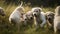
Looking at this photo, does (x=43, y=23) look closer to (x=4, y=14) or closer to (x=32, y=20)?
(x=32, y=20)

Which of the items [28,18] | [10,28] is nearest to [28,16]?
[28,18]

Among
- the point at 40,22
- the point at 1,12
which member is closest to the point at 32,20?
the point at 40,22

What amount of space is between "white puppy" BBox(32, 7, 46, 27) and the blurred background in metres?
0.05

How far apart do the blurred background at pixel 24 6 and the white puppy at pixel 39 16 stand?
45mm

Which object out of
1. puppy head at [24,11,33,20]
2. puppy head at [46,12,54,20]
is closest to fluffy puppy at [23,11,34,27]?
puppy head at [24,11,33,20]

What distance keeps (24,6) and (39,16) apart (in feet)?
0.54

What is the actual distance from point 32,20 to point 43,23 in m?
0.11

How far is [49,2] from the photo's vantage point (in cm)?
350

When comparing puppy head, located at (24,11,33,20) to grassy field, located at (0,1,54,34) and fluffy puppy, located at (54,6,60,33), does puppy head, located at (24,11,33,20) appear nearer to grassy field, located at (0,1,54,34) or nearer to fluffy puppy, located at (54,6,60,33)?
grassy field, located at (0,1,54,34)

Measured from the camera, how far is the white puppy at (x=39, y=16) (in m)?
3.48

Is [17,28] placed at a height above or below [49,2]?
below

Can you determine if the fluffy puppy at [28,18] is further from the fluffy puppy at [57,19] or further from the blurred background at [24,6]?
the fluffy puppy at [57,19]

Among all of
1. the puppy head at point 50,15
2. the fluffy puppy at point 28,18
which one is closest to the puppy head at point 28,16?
the fluffy puppy at point 28,18

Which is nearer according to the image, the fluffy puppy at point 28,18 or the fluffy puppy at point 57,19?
the fluffy puppy at point 57,19
